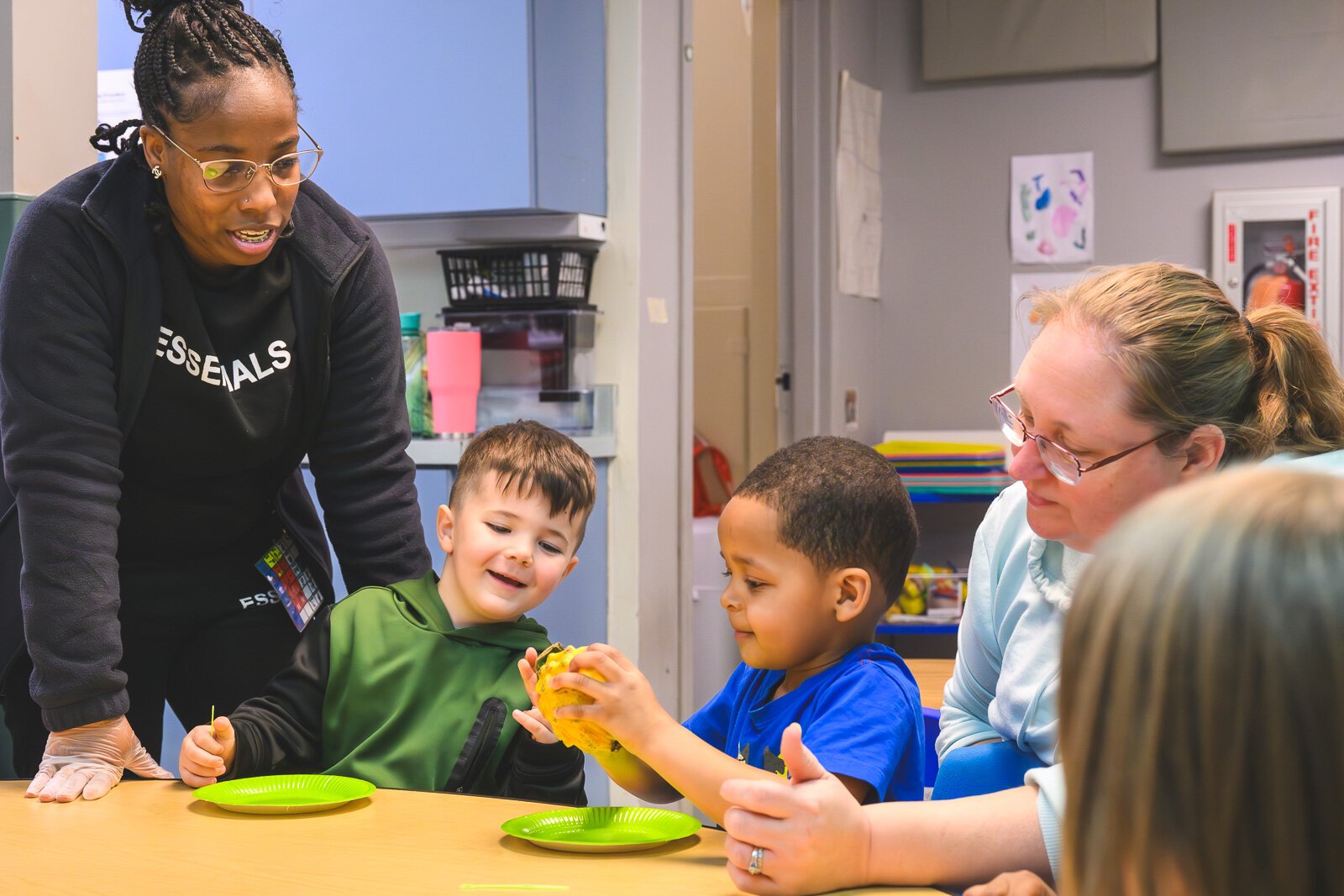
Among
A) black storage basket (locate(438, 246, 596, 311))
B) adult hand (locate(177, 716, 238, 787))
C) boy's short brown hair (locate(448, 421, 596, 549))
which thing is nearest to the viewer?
adult hand (locate(177, 716, 238, 787))

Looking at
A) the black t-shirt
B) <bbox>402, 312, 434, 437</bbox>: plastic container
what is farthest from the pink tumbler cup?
the black t-shirt

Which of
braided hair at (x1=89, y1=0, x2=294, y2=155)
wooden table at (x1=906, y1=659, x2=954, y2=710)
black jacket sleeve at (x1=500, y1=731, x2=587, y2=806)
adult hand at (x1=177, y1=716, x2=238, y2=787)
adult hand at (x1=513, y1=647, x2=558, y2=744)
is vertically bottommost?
wooden table at (x1=906, y1=659, x2=954, y2=710)

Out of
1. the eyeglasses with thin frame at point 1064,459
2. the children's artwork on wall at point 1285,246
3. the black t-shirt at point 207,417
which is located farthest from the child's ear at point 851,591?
the children's artwork on wall at point 1285,246

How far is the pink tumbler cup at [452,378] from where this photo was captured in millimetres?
2818

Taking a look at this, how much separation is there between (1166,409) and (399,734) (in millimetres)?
898

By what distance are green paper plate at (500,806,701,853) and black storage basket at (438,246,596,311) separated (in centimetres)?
180

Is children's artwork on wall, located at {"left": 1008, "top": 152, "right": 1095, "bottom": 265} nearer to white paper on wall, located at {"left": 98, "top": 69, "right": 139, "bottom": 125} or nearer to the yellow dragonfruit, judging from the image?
white paper on wall, located at {"left": 98, "top": 69, "right": 139, "bottom": 125}

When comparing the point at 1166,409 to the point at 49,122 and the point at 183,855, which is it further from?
the point at 49,122

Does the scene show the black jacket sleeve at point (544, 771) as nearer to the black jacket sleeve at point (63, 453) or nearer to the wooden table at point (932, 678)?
the black jacket sleeve at point (63, 453)

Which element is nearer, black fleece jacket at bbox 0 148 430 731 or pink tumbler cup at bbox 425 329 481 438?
black fleece jacket at bbox 0 148 430 731

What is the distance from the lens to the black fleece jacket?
1395mm

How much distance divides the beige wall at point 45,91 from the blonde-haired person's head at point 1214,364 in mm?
1501

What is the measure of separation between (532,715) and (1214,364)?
0.76m

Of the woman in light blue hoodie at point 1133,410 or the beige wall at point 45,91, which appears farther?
the beige wall at point 45,91
